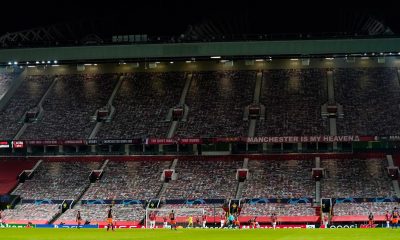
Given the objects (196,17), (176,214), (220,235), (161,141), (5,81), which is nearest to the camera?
(220,235)

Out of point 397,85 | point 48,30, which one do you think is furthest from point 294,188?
point 48,30

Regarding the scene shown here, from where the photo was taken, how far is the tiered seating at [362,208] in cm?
6094

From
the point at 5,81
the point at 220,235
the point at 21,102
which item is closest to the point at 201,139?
the point at 21,102

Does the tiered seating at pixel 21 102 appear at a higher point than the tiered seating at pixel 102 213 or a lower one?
higher

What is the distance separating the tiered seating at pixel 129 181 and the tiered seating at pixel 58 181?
61.2 inches

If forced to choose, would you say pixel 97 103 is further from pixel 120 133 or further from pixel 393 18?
pixel 393 18

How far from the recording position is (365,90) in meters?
76.6

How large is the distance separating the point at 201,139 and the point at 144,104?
10460 mm

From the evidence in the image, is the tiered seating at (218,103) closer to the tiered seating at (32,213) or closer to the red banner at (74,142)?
the red banner at (74,142)

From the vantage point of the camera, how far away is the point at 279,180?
67875 millimetres

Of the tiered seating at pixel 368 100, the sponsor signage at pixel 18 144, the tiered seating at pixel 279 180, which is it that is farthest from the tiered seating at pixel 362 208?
the sponsor signage at pixel 18 144

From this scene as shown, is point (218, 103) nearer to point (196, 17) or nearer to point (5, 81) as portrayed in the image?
point (196, 17)

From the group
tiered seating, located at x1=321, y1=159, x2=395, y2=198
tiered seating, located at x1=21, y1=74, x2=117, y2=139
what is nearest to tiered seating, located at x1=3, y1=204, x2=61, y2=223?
tiered seating, located at x1=21, y1=74, x2=117, y2=139

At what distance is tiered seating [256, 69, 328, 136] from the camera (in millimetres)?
72312
